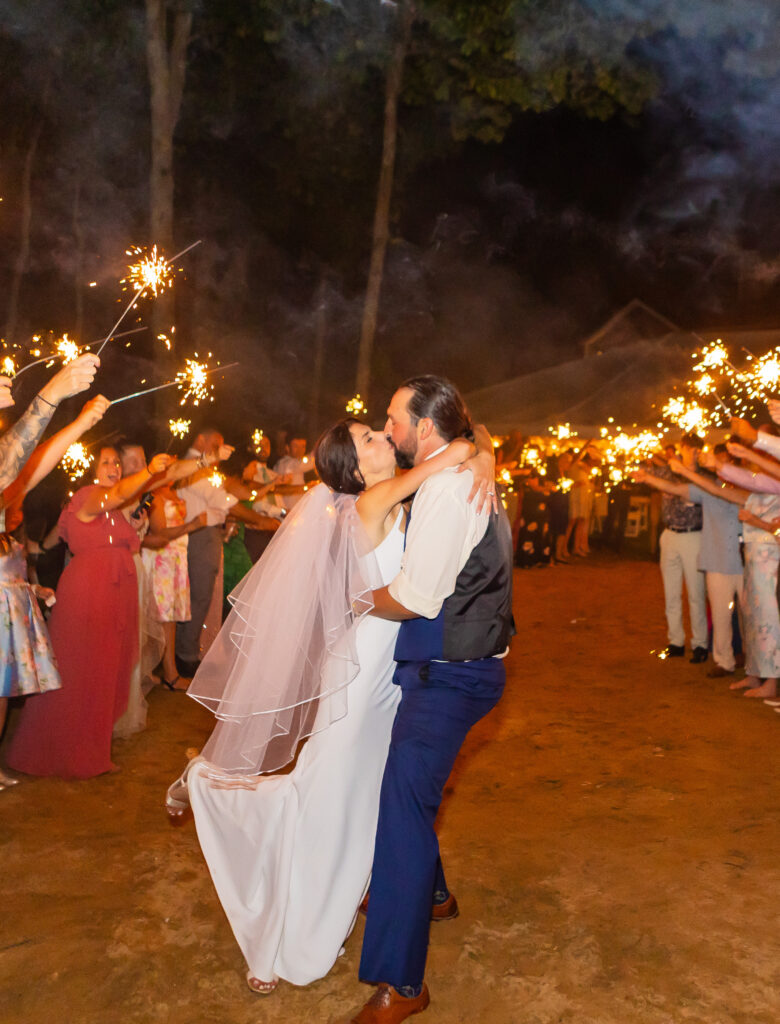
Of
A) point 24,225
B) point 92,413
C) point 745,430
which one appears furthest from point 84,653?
point 24,225

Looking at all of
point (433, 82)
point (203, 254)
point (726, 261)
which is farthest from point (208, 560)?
point (726, 261)

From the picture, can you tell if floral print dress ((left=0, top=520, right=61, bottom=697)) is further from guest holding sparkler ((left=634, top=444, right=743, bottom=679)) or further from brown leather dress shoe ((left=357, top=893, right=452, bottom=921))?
guest holding sparkler ((left=634, top=444, right=743, bottom=679))

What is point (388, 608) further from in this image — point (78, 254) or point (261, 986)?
point (78, 254)

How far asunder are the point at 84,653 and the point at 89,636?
0.11 metres

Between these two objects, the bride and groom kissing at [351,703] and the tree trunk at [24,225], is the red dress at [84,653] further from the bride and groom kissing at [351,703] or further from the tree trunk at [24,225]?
the tree trunk at [24,225]

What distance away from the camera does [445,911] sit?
12.8 feet

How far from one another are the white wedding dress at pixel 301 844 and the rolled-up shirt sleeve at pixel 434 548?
465mm

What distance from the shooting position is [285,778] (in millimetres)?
3420

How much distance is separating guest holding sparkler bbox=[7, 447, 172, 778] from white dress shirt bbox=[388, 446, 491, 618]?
304 cm

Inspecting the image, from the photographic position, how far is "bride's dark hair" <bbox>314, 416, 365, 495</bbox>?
372 cm

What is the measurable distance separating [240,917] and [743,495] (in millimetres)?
5693

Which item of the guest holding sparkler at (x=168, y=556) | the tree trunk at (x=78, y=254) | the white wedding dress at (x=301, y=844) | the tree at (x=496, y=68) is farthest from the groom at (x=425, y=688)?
the tree trunk at (x=78, y=254)

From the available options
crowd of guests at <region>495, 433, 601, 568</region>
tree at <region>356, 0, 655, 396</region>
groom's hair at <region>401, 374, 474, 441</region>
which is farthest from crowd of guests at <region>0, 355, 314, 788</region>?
tree at <region>356, 0, 655, 396</region>

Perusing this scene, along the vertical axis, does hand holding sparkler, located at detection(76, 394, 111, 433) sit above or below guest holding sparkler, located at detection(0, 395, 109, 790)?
above
